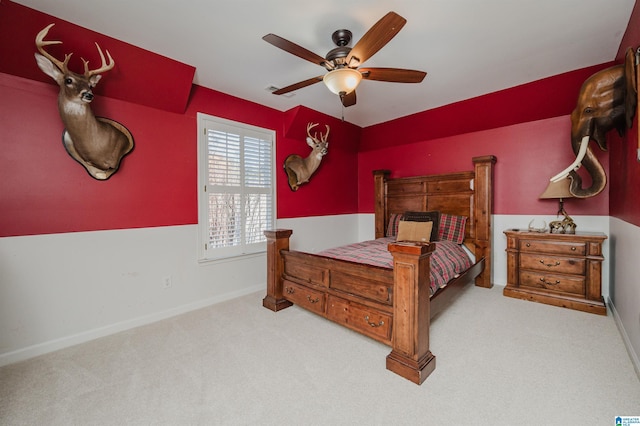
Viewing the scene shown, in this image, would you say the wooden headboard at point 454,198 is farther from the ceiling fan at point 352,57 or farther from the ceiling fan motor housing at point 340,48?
the ceiling fan motor housing at point 340,48

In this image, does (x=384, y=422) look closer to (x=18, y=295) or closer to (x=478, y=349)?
(x=478, y=349)

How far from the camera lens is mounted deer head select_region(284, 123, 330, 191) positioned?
4199 millimetres

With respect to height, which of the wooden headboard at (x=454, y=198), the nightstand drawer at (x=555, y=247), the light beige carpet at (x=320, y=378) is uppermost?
the wooden headboard at (x=454, y=198)

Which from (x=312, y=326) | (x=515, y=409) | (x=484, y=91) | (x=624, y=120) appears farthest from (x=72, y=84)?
(x=624, y=120)

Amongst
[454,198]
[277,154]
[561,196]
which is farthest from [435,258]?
[277,154]

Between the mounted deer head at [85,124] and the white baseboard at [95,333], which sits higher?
the mounted deer head at [85,124]

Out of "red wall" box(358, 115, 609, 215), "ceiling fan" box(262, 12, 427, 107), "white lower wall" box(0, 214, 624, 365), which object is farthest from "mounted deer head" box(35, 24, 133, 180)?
"red wall" box(358, 115, 609, 215)

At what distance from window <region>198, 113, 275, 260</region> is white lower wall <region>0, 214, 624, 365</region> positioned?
203 mm

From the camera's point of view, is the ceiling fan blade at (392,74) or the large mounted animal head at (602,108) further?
the ceiling fan blade at (392,74)

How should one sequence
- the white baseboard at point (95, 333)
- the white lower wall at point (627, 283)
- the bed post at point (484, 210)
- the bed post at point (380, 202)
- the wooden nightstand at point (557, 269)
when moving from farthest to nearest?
the bed post at point (380, 202) → the bed post at point (484, 210) → the wooden nightstand at point (557, 269) → the white baseboard at point (95, 333) → the white lower wall at point (627, 283)

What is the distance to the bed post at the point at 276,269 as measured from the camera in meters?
3.05

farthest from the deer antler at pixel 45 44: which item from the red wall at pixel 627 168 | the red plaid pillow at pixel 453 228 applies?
the red plaid pillow at pixel 453 228

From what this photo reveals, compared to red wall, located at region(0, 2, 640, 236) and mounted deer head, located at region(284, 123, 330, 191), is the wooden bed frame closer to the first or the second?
red wall, located at region(0, 2, 640, 236)

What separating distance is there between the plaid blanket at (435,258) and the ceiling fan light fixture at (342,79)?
4.88 ft
